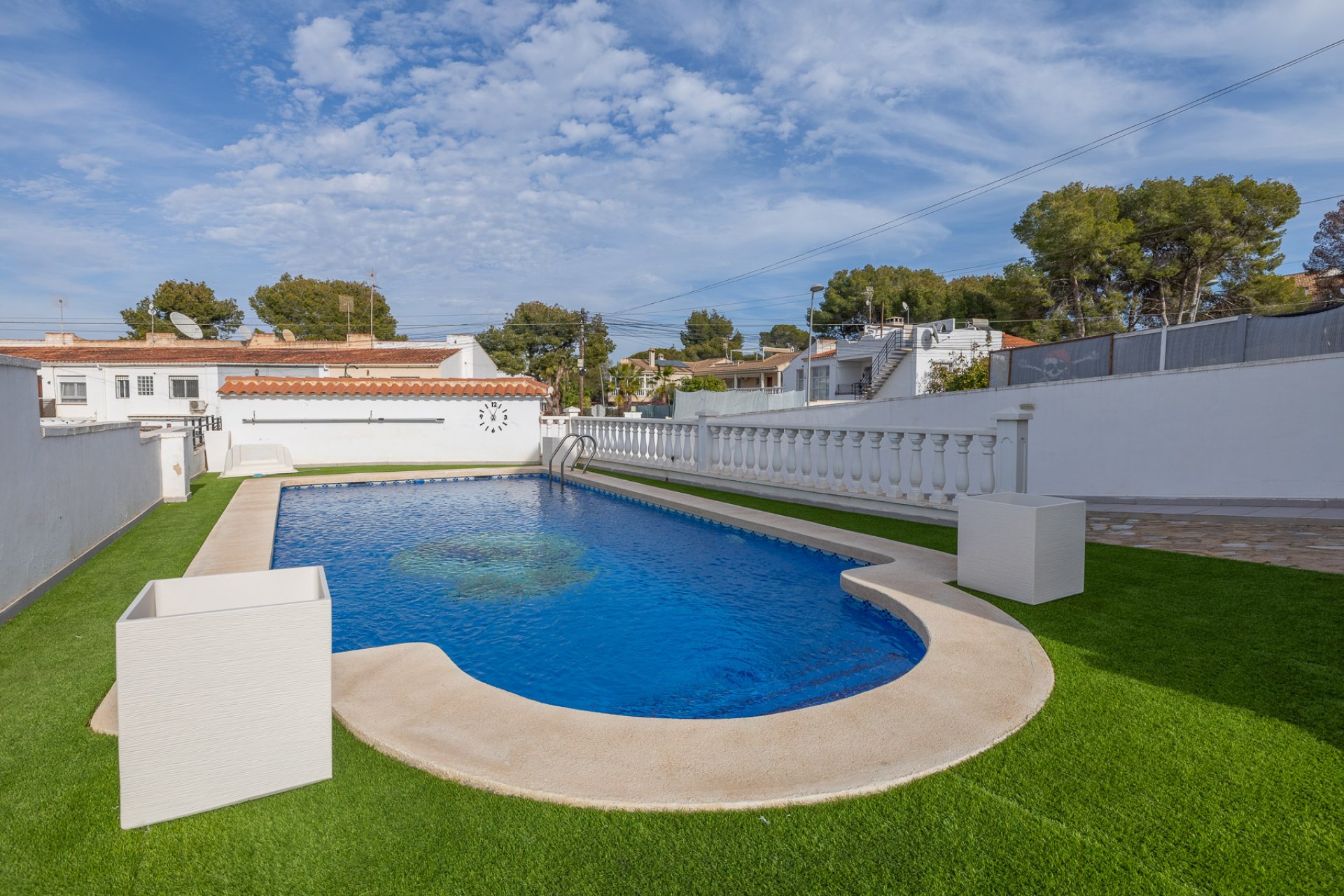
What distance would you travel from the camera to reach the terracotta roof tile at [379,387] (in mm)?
19062

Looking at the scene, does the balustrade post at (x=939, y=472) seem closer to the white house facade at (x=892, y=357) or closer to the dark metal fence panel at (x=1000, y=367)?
the dark metal fence panel at (x=1000, y=367)

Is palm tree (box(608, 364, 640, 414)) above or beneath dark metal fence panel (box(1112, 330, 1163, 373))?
above

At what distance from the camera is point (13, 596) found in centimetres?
507

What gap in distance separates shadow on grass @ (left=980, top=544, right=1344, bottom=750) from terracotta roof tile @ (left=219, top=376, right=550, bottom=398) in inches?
692

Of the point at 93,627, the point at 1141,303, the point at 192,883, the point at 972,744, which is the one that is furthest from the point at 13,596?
the point at 1141,303

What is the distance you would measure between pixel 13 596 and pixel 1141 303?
4771 cm

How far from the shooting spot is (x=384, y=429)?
2017cm

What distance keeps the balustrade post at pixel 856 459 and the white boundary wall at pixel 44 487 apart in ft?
29.6

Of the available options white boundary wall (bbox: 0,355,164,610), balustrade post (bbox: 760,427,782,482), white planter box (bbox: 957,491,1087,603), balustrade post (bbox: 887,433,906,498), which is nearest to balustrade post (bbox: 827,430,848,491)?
balustrade post (bbox: 887,433,906,498)

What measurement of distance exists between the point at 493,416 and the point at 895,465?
14623 mm

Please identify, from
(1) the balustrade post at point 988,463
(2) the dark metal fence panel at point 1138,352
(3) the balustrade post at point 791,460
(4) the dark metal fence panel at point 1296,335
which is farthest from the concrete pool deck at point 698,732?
(2) the dark metal fence panel at point 1138,352

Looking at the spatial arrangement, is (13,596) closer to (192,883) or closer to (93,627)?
(93,627)

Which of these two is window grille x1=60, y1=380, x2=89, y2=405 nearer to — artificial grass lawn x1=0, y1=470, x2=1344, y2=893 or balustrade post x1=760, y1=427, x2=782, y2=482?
balustrade post x1=760, y1=427, x2=782, y2=482

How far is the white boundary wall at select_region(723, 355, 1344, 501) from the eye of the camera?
10.6 metres
